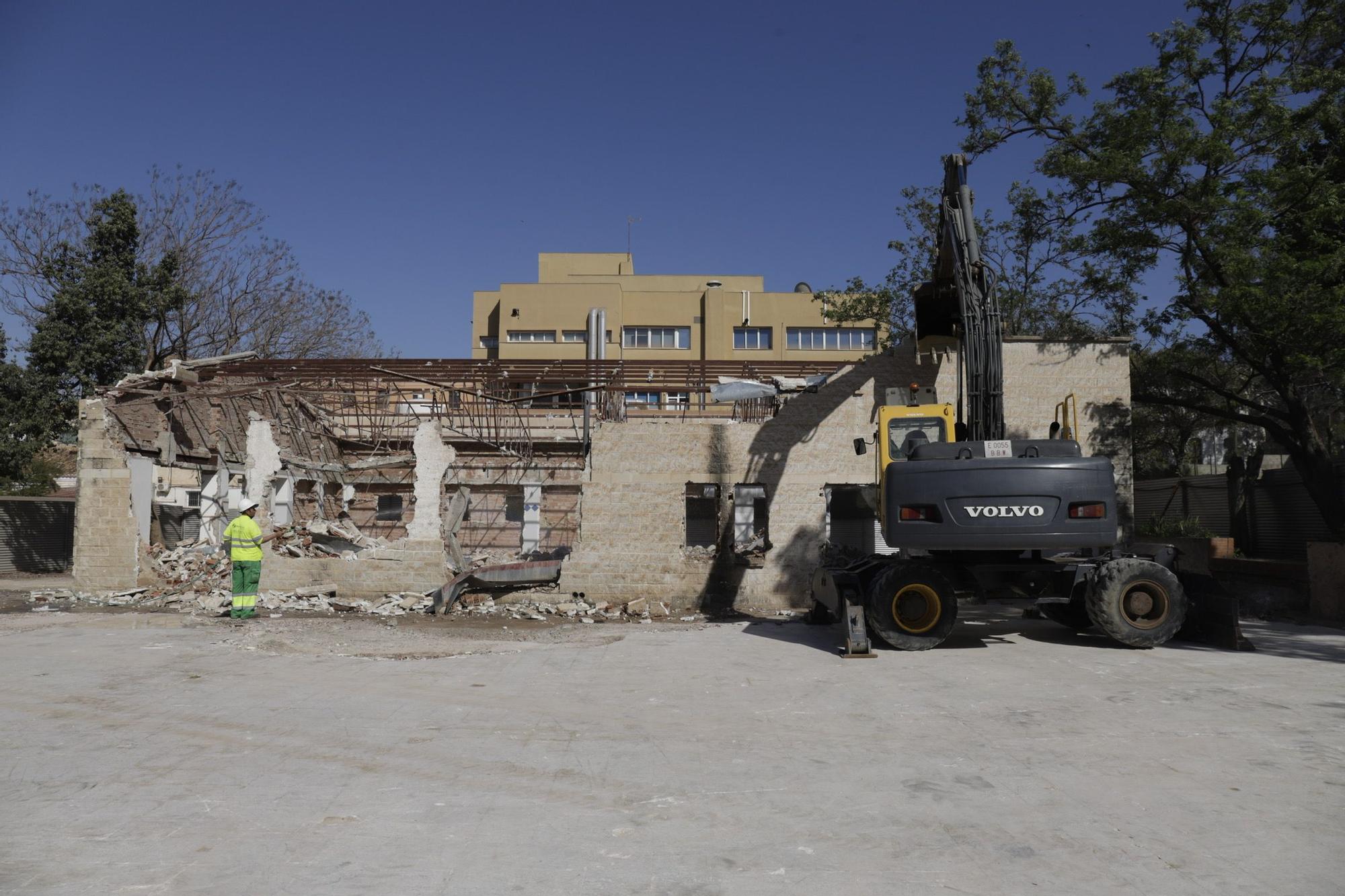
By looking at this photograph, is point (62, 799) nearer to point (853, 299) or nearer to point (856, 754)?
point (856, 754)

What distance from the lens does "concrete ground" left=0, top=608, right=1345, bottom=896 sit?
13.7 ft

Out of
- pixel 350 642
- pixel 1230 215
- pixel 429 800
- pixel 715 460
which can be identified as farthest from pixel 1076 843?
pixel 1230 215

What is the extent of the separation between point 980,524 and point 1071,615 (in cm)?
351

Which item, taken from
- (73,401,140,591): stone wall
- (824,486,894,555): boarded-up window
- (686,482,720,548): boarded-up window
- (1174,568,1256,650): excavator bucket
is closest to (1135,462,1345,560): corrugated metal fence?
(1174,568,1256,650): excavator bucket

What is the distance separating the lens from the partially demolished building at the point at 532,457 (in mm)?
15070

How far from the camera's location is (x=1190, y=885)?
13.0 ft

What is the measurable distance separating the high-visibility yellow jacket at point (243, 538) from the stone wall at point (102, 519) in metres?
4.39

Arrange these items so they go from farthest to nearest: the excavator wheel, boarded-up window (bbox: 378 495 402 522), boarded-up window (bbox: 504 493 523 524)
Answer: boarded-up window (bbox: 504 493 523 524)
boarded-up window (bbox: 378 495 402 522)
the excavator wheel

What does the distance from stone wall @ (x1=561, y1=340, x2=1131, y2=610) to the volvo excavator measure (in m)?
3.05

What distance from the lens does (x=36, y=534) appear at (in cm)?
2181

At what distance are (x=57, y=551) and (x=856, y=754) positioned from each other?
76.5 feet

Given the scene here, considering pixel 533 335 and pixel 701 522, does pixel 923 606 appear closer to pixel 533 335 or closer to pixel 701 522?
pixel 701 522

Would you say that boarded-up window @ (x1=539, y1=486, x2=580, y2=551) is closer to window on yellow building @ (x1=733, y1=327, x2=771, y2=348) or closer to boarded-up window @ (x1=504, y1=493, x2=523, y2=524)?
boarded-up window @ (x1=504, y1=493, x2=523, y2=524)

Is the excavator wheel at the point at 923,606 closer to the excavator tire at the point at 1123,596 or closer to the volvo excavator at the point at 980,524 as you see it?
the volvo excavator at the point at 980,524
